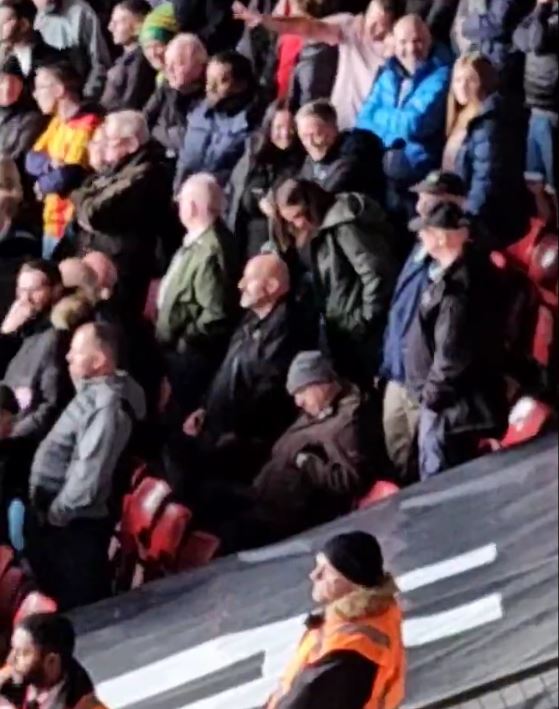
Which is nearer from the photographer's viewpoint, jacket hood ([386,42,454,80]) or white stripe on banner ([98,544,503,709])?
white stripe on banner ([98,544,503,709])

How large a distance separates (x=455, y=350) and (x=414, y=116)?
0.91m

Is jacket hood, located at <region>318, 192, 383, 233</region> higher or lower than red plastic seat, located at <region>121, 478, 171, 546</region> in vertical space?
higher

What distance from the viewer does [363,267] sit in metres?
6.38

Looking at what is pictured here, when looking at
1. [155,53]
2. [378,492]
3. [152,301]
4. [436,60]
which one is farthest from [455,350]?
[155,53]

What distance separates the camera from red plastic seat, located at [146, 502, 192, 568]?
666cm

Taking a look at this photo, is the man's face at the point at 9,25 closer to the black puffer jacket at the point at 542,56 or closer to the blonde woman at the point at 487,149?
the blonde woman at the point at 487,149

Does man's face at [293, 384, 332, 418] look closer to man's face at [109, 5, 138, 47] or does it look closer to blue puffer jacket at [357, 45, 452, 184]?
blue puffer jacket at [357, 45, 452, 184]

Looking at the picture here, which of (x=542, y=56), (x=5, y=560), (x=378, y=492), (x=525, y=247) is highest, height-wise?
(x=542, y=56)

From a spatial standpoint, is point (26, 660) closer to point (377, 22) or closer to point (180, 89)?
point (180, 89)

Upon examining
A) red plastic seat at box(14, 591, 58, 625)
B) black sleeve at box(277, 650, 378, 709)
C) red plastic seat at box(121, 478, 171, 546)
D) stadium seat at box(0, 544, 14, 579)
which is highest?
red plastic seat at box(121, 478, 171, 546)

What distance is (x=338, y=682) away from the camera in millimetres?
6023

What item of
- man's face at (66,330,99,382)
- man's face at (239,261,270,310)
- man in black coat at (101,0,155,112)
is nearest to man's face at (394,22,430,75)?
man's face at (239,261,270,310)

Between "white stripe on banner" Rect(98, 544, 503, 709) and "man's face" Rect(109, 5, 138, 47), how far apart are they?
8.58 feet

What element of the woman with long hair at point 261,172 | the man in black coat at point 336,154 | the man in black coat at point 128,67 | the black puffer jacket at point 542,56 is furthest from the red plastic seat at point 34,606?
the black puffer jacket at point 542,56
